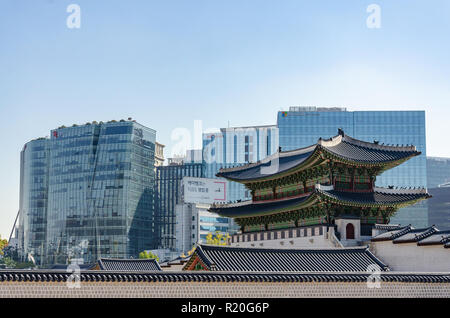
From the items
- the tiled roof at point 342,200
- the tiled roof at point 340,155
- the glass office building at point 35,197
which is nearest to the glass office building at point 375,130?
the glass office building at point 35,197

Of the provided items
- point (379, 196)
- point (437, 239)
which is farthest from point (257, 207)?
point (437, 239)

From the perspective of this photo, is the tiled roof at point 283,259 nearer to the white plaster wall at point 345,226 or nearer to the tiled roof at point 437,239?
the tiled roof at point 437,239

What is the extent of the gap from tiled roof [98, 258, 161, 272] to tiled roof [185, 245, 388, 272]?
1734 centimetres

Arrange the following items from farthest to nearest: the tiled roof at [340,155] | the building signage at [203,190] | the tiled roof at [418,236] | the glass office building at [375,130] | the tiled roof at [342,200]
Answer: the glass office building at [375,130], the building signage at [203,190], the tiled roof at [340,155], the tiled roof at [342,200], the tiled roof at [418,236]

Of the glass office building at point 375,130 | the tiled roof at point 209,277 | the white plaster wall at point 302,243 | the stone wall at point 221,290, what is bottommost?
the stone wall at point 221,290

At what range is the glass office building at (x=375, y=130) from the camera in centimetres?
17000

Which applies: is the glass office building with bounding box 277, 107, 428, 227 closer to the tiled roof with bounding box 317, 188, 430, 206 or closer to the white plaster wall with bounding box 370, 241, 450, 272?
the tiled roof with bounding box 317, 188, 430, 206

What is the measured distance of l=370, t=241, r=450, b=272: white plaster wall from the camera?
137 feet

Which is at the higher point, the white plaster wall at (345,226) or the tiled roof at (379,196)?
the tiled roof at (379,196)

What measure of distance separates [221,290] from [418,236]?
17.4 m

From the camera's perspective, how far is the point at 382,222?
176ft

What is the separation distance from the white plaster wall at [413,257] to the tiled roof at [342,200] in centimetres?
566

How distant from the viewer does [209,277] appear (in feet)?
104
